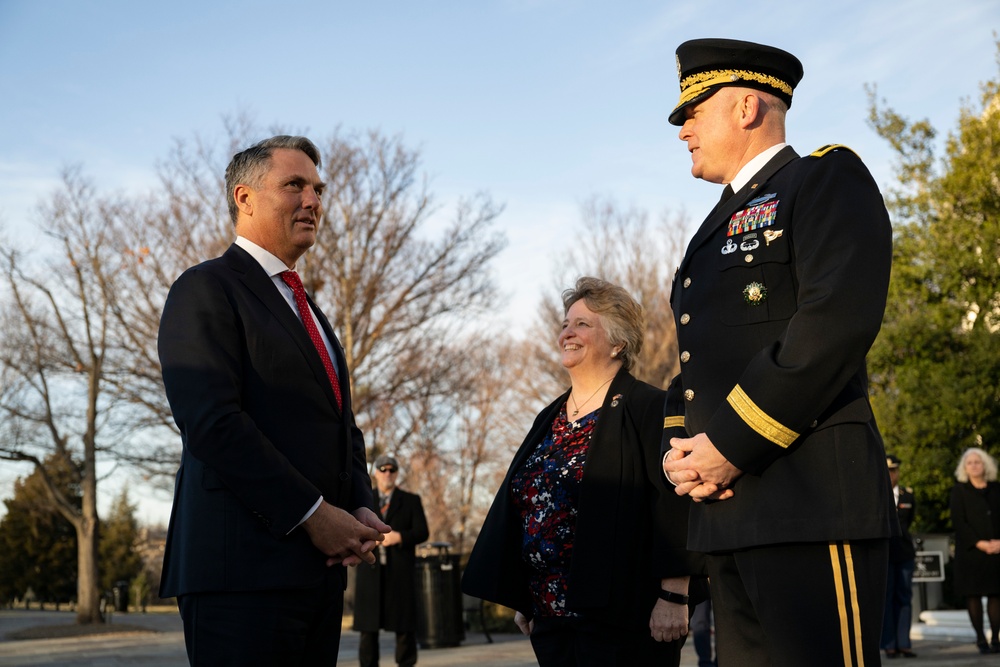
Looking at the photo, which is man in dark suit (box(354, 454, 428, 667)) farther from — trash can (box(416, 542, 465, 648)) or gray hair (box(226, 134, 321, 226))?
gray hair (box(226, 134, 321, 226))

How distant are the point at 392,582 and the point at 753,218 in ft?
29.8

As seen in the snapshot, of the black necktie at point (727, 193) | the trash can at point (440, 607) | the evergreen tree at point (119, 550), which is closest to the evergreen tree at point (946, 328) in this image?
the trash can at point (440, 607)

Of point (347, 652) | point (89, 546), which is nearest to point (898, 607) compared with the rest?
point (347, 652)

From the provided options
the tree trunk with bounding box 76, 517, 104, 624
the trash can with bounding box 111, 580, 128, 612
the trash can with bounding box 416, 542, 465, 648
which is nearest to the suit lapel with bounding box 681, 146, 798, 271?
the trash can with bounding box 416, 542, 465, 648

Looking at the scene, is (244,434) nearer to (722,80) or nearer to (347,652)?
(722,80)

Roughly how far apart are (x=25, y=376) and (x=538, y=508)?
70.3 feet

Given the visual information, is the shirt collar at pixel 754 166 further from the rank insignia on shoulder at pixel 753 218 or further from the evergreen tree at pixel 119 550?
the evergreen tree at pixel 119 550

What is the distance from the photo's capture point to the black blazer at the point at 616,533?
4125 mm

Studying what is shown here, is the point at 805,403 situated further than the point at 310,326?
No

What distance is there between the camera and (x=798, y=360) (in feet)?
8.31

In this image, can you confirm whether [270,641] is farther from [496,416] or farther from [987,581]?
[496,416]

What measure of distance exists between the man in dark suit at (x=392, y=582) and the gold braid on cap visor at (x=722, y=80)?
8493mm

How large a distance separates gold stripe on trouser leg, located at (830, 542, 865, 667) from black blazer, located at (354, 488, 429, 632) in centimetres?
879

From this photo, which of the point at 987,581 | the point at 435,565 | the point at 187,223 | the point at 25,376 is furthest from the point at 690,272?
the point at 25,376
